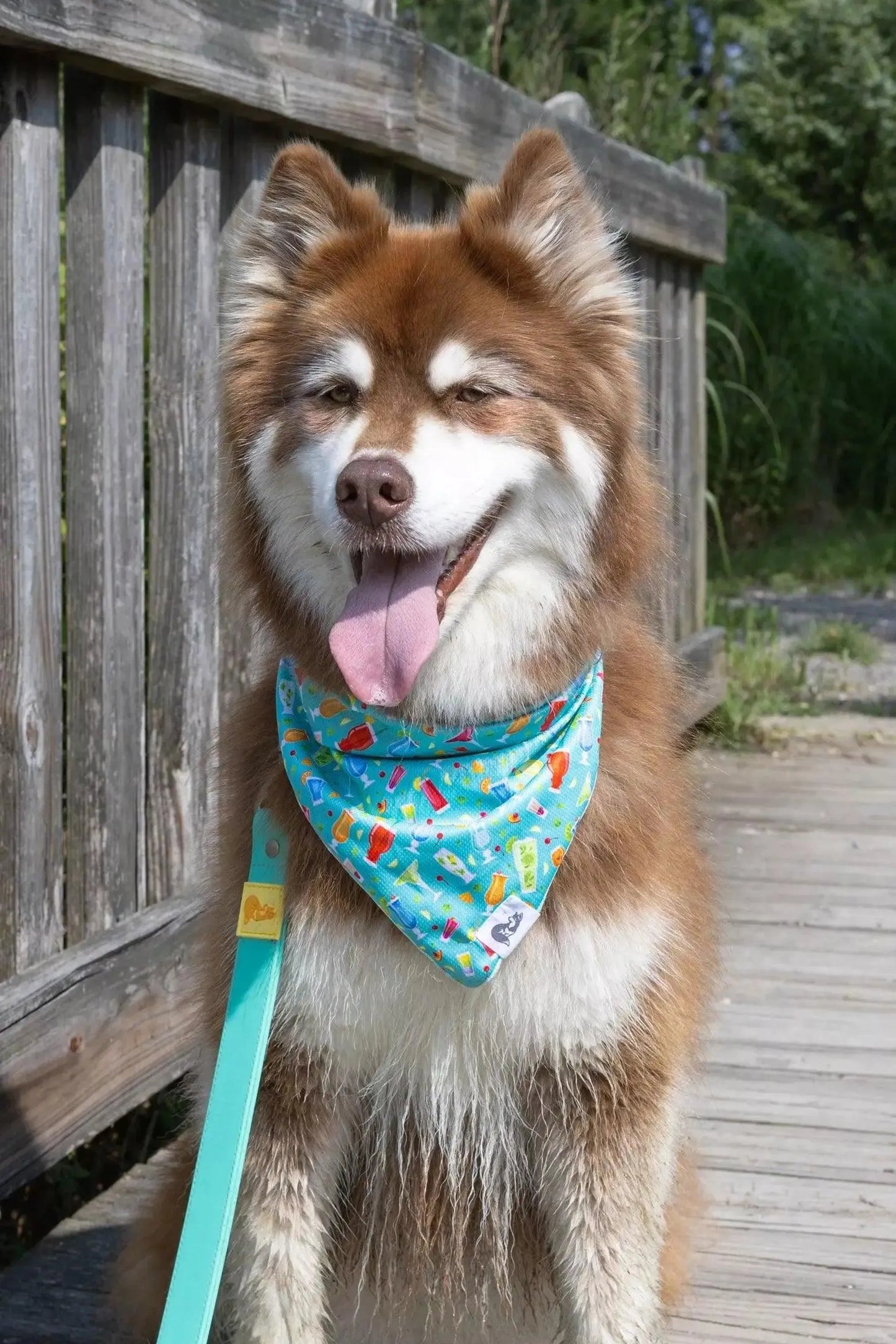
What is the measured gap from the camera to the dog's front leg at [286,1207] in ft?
7.14

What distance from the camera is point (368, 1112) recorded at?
2.26m

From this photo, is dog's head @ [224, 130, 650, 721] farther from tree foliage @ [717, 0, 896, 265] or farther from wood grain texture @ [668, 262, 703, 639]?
tree foliage @ [717, 0, 896, 265]

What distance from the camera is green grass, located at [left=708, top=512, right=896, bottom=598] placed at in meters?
10.3

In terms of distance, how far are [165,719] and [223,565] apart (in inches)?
26.8

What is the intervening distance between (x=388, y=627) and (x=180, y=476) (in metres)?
1.01

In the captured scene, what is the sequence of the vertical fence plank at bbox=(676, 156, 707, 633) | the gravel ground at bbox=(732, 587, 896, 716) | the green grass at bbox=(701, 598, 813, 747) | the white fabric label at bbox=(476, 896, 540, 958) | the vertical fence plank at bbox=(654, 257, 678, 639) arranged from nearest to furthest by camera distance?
1. the white fabric label at bbox=(476, 896, 540, 958)
2. the vertical fence plank at bbox=(654, 257, 678, 639)
3. the vertical fence plank at bbox=(676, 156, 707, 633)
4. the green grass at bbox=(701, 598, 813, 747)
5. the gravel ground at bbox=(732, 587, 896, 716)

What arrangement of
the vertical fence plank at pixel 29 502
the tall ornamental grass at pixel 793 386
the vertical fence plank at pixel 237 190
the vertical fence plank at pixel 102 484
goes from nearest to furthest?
the vertical fence plank at pixel 29 502, the vertical fence plank at pixel 102 484, the vertical fence plank at pixel 237 190, the tall ornamental grass at pixel 793 386

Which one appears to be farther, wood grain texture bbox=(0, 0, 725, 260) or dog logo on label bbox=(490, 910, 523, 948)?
wood grain texture bbox=(0, 0, 725, 260)

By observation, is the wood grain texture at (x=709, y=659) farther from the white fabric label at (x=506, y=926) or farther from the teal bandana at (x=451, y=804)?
the white fabric label at (x=506, y=926)

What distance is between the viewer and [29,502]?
2.57 meters

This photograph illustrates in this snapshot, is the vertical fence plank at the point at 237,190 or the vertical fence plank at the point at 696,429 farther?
the vertical fence plank at the point at 696,429

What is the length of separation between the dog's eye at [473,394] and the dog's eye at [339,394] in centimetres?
15

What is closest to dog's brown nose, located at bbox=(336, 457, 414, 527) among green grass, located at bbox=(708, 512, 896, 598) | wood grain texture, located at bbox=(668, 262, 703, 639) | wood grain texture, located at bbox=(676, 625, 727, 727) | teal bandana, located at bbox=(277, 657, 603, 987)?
teal bandana, located at bbox=(277, 657, 603, 987)

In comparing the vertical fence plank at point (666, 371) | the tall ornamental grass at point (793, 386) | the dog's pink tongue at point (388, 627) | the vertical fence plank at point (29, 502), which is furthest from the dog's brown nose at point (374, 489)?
the tall ornamental grass at point (793, 386)
